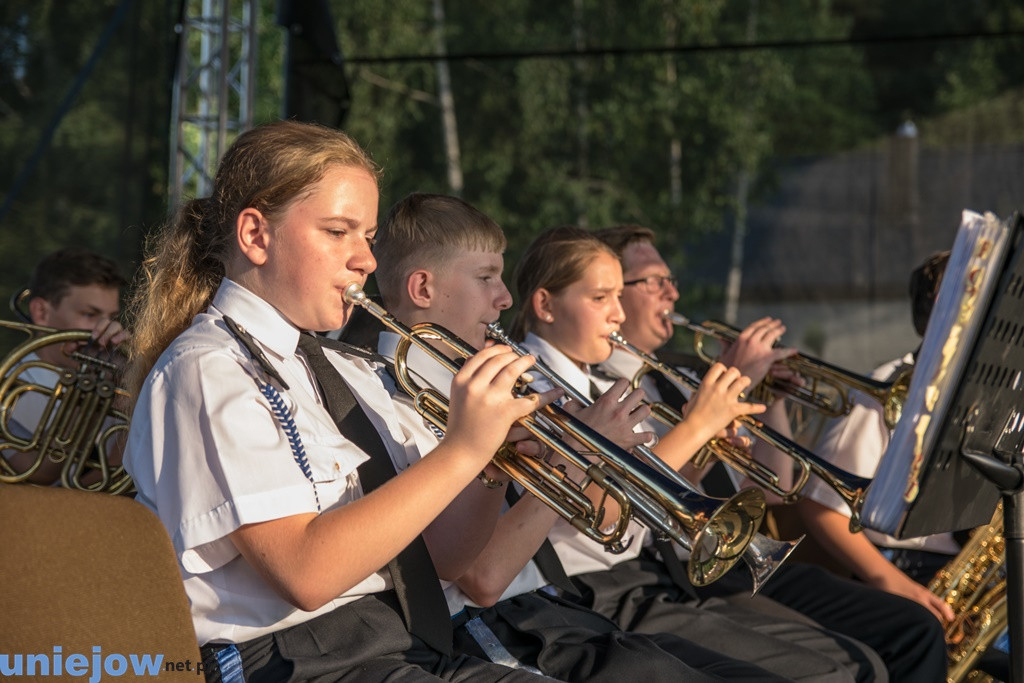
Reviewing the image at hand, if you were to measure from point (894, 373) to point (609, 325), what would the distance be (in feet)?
3.21

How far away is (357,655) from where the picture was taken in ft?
6.14

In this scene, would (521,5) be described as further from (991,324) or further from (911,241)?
(991,324)

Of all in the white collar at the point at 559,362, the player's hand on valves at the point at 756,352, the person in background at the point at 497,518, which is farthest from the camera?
the player's hand on valves at the point at 756,352

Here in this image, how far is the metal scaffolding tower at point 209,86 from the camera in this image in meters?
5.27

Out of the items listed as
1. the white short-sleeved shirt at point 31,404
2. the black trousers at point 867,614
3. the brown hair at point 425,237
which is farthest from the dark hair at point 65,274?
the black trousers at point 867,614

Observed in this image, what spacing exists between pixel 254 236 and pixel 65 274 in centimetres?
189

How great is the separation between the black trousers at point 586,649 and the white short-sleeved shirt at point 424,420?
4cm

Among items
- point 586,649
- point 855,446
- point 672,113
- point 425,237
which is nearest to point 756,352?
point 855,446

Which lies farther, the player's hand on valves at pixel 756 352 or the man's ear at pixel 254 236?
the player's hand on valves at pixel 756 352

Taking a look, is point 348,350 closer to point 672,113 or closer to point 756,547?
point 756,547

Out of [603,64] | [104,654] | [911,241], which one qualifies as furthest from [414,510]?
[603,64]

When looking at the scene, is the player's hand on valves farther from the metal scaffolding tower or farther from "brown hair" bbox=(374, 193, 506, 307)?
the metal scaffolding tower

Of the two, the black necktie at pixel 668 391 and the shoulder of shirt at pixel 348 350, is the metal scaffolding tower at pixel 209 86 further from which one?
the shoulder of shirt at pixel 348 350

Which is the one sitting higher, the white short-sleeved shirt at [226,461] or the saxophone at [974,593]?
the white short-sleeved shirt at [226,461]
